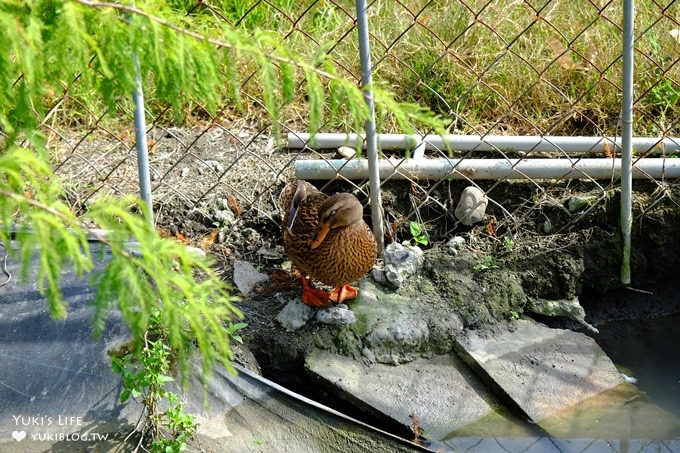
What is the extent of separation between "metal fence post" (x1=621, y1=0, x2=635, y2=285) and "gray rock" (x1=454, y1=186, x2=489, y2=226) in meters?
0.66

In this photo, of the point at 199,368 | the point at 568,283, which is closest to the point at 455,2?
the point at 568,283

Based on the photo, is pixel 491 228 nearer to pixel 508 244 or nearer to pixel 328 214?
pixel 508 244

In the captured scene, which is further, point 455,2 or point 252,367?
point 455,2

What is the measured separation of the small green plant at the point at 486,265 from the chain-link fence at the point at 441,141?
0.55 feet

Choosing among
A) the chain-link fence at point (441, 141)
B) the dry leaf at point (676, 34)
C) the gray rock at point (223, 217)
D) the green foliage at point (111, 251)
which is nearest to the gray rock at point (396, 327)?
the chain-link fence at point (441, 141)

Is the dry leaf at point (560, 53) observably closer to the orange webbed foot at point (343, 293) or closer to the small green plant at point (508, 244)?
the small green plant at point (508, 244)

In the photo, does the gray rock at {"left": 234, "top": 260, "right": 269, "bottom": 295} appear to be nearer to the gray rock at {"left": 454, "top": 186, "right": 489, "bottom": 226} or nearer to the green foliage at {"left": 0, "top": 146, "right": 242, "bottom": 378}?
Result: the gray rock at {"left": 454, "top": 186, "right": 489, "bottom": 226}

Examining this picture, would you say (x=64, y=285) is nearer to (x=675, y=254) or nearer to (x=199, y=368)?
(x=199, y=368)

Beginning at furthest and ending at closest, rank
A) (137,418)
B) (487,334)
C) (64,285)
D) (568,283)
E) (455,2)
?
(455,2), (568,283), (487,334), (64,285), (137,418)

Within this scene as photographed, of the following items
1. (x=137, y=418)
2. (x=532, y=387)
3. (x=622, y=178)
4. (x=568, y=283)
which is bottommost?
(x=137, y=418)

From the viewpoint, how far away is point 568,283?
13.8 feet

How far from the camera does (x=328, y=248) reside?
3832 millimetres

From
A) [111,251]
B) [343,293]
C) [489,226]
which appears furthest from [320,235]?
[111,251]

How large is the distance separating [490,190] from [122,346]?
1.91m
